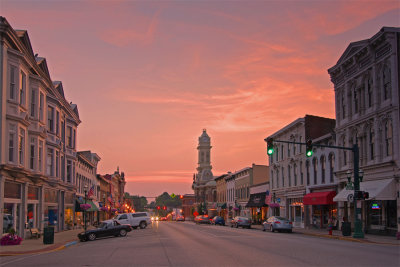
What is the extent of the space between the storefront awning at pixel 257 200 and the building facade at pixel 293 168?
11.1 feet

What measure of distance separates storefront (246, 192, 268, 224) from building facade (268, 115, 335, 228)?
366 centimetres

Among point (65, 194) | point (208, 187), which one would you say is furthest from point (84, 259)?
point (208, 187)

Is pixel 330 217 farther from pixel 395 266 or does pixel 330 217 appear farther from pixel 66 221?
pixel 395 266

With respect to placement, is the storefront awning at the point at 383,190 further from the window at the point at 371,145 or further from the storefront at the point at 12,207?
the storefront at the point at 12,207

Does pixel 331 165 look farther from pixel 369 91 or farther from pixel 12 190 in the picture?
pixel 12 190

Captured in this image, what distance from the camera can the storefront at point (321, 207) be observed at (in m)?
43.4

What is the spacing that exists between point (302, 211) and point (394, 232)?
19.7 metres

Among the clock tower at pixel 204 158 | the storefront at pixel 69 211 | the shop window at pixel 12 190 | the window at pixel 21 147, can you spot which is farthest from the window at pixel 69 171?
the clock tower at pixel 204 158

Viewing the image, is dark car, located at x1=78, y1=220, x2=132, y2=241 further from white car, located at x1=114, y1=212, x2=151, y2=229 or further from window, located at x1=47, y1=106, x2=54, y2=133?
white car, located at x1=114, y1=212, x2=151, y2=229

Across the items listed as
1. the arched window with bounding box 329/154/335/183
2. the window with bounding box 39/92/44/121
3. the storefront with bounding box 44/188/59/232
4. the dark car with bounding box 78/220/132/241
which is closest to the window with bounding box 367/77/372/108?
the arched window with bounding box 329/154/335/183

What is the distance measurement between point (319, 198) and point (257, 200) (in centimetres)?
2422

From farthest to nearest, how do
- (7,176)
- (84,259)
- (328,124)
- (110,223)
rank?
1. (328,124)
2. (110,223)
3. (7,176)
4. (84,259)

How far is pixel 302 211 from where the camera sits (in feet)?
170

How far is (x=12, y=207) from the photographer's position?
3027 cm
